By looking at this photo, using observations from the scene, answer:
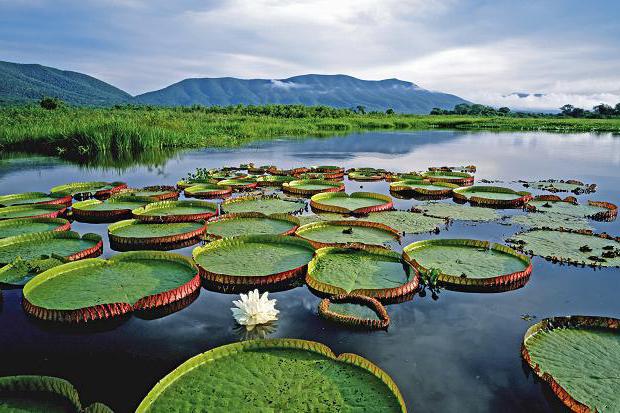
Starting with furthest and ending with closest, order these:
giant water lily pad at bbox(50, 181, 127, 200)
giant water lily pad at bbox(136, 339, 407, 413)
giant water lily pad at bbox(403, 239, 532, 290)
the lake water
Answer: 1. giant water lily pad at bbox(50, 181, 127, 200)
2. giant water lily pad at bbox(403, 239, 532, 290)
3. the lake water
4. giant water lily pad at bbox(136, 339, 407, 413)

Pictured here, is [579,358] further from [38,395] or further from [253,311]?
[38,395]

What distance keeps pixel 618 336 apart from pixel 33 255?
17.3ft

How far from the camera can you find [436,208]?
6746 millimetres

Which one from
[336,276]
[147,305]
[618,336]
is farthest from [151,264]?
[618,336]

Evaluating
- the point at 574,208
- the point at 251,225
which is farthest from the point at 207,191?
the point at 574,208

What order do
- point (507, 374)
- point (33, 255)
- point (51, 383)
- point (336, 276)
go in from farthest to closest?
point (33, 255) < point (336, 276) < point (507, 374) < point (51, 383)

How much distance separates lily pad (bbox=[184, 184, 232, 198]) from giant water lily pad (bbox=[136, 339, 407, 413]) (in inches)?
217

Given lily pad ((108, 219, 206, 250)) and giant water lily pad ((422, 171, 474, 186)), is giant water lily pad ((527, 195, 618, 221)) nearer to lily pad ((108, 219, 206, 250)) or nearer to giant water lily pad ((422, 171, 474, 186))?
giant water lily pad ((422, 171, 474, 186))

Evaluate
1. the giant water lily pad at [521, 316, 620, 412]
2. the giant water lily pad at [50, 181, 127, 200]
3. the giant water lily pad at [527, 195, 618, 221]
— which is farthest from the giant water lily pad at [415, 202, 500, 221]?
the giant water lily pad at [50, 181, 127, 200]

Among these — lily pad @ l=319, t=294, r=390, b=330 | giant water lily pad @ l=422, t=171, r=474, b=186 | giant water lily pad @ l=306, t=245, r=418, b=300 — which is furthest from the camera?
giant water lily pad @ l=422, t=171, r=474, b=186

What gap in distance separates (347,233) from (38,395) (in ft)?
12.0

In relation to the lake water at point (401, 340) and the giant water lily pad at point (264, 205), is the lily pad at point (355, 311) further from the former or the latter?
the giant water lily pad at point (264, 205)

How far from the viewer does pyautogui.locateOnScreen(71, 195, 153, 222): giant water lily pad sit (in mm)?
6211

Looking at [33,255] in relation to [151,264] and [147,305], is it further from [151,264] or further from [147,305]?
[147,305]
